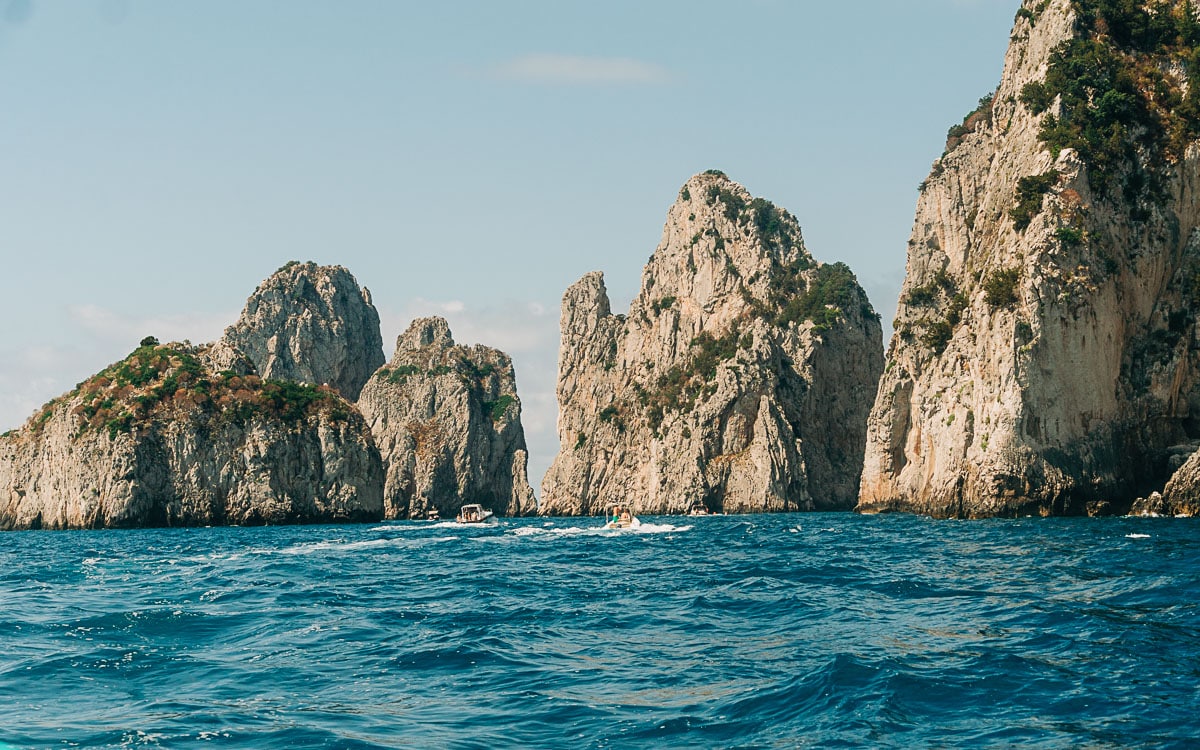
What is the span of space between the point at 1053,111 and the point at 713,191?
11493 cm

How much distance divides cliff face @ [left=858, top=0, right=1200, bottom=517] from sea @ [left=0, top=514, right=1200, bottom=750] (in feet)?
95.1

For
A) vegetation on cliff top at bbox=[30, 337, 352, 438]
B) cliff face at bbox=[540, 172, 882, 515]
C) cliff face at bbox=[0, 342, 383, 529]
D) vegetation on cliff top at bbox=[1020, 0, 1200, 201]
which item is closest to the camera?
vegetation on cliff top at bbox=[1020, 0, 1200, 201]

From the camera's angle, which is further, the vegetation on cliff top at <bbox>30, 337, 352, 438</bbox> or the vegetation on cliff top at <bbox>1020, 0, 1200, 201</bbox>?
the vegetation on cliff top at <bbox>30, 337, 352, 438</bbox>

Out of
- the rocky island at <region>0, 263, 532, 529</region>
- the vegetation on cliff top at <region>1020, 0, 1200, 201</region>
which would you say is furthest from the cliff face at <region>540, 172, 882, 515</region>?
the vegetation on cliff top at <region>1020, 0, 1200, 201</region>

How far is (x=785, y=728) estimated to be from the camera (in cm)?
1407

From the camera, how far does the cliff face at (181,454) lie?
4181 inches

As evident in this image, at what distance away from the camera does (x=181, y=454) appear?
108625mm

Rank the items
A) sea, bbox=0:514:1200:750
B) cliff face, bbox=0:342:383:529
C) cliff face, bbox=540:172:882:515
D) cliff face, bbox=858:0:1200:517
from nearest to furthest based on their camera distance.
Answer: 1. sea, bbox=0:514:1200:750
2. cliff face, bbox=858:0:1200:517
3. cliff face, bbox=0:342:383:529
4. cliff face, bbox=540:172:882:515

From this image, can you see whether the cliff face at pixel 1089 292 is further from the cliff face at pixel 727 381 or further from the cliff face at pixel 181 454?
the cliff face at pixel 181 454

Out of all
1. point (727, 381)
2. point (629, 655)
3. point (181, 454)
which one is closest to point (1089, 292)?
point (629, 655)

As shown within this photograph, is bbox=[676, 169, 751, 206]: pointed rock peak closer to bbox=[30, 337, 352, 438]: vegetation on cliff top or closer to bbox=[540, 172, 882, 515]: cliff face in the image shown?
bbox=[540, 172, 882, 515]: cliff face

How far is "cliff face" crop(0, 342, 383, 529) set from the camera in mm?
106188

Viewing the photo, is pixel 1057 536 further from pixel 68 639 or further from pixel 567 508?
pixel 567 508

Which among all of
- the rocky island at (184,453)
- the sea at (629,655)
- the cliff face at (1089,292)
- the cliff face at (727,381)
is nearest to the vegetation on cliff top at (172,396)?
the rocky island at (184,453)
